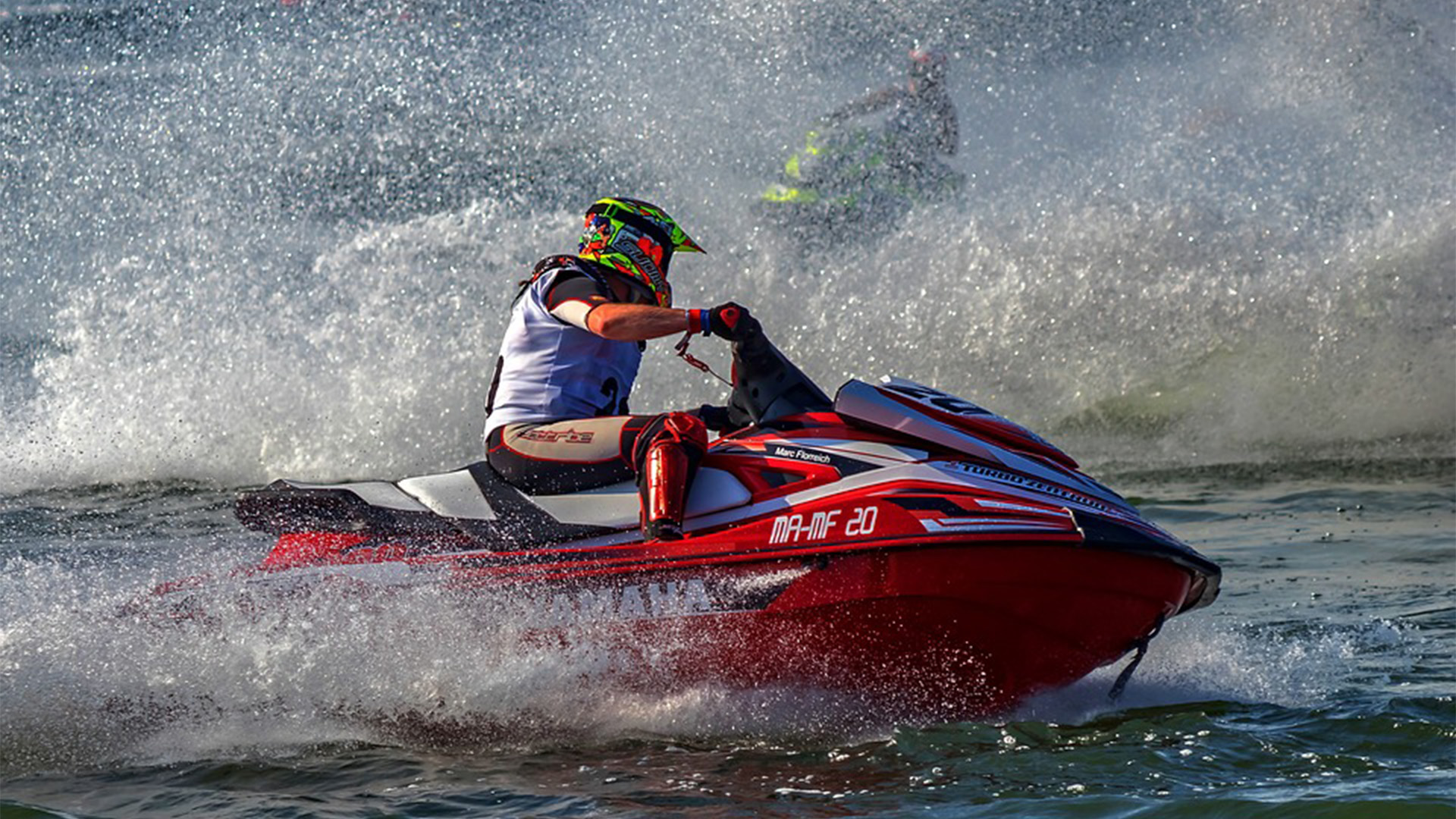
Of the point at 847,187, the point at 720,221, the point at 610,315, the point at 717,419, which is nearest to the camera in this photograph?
the point at 610,315

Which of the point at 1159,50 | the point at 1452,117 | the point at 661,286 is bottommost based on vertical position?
the point at 661,286

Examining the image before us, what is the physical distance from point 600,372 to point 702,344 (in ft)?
18.4

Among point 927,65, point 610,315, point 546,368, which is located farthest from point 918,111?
point 610,315

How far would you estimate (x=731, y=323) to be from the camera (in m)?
5.12

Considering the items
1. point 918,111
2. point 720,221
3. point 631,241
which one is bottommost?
point 631,241

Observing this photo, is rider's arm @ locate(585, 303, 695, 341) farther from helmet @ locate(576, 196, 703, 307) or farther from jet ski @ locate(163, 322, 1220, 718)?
helmet @ locate(576, 196, 703, 307)

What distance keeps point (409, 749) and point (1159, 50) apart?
32.9 ft

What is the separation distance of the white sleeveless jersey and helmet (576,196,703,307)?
200 mm

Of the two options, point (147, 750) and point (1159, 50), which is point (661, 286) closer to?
point (147, 750)

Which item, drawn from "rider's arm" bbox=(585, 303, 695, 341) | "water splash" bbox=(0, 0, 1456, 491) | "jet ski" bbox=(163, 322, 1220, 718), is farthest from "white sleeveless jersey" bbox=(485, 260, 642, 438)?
"water splash" bbox=(0, 0, 1456, 491)

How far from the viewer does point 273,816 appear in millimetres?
4547

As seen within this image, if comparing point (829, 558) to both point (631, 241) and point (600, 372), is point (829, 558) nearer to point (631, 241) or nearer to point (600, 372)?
point (600, 372)

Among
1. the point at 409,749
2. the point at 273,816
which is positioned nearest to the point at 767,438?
the point at 409,749

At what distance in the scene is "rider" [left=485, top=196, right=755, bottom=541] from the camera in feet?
16.7
